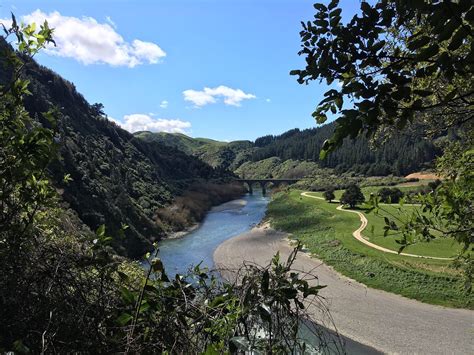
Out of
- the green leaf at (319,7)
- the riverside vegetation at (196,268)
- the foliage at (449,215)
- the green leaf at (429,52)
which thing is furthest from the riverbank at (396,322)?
the green leaf at (429,52)

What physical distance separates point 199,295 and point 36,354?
1238 millimetres

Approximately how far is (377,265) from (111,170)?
1835 inches

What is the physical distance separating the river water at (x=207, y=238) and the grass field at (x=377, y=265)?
10.0 meters

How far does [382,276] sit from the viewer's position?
109ft

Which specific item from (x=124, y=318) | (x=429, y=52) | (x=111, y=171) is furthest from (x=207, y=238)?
(x=429, y=52)

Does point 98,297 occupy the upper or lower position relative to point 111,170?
lower

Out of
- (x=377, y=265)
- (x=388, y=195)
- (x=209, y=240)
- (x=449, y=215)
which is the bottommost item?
(x=377, y=265)

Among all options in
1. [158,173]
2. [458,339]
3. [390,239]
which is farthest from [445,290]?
[158,173]

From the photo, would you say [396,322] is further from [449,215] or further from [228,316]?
[228,316]

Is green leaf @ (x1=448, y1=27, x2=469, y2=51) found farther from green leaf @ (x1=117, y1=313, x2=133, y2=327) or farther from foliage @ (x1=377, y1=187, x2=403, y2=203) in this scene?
green leaf @ (x1=117, y1=313, x2=133, y2=327)

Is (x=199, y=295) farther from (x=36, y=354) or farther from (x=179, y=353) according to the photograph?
(x=36, y=354)

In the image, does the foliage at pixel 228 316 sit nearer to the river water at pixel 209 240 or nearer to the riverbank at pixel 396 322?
the riverbank at pixel 396 322

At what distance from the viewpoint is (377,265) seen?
115 ft

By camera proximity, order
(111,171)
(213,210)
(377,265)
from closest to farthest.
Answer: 1. (377,265)
2. (111,171)
3. (213,210)
